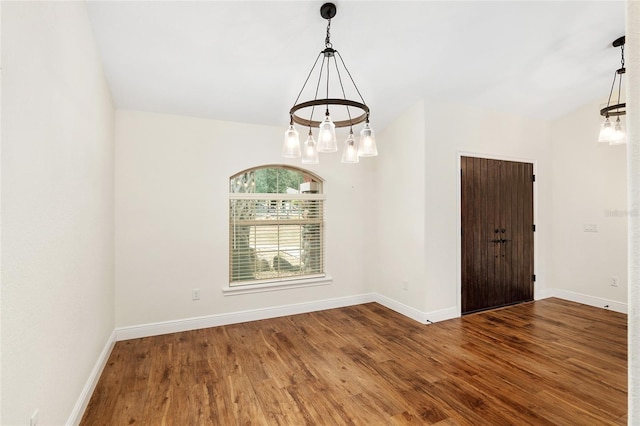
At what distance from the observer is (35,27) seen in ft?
4.65

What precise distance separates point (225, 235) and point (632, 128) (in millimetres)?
3703

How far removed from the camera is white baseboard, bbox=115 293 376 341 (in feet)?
11.1

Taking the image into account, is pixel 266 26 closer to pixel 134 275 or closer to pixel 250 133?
pixel 250 133

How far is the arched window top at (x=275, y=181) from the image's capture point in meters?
3.98

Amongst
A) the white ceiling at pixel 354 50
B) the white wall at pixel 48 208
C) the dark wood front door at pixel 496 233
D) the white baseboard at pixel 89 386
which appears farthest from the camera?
the dark wood front door at pixel 496 233

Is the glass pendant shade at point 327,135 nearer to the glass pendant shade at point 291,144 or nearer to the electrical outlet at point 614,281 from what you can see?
the glass pendant shade at point 291,144

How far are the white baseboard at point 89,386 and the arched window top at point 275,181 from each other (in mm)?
2042

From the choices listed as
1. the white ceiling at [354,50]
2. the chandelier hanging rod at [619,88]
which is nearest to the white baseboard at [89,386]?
the white ceiling at [354,50]

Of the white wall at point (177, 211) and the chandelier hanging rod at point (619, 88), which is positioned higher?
the chandelier hanging rod at point (619, 88)

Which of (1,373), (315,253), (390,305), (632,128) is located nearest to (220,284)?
(315,253)

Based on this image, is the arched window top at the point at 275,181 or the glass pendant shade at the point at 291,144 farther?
the arched window top at the point at 275,181

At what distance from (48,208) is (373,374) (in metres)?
2.52

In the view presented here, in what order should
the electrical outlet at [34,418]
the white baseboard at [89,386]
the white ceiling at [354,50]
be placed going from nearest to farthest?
the electrical outlet at [34,418] → the white baseboard at [89,386] → the white ceiling at [354,50]

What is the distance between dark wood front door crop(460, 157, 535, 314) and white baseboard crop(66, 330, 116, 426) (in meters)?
3.95
